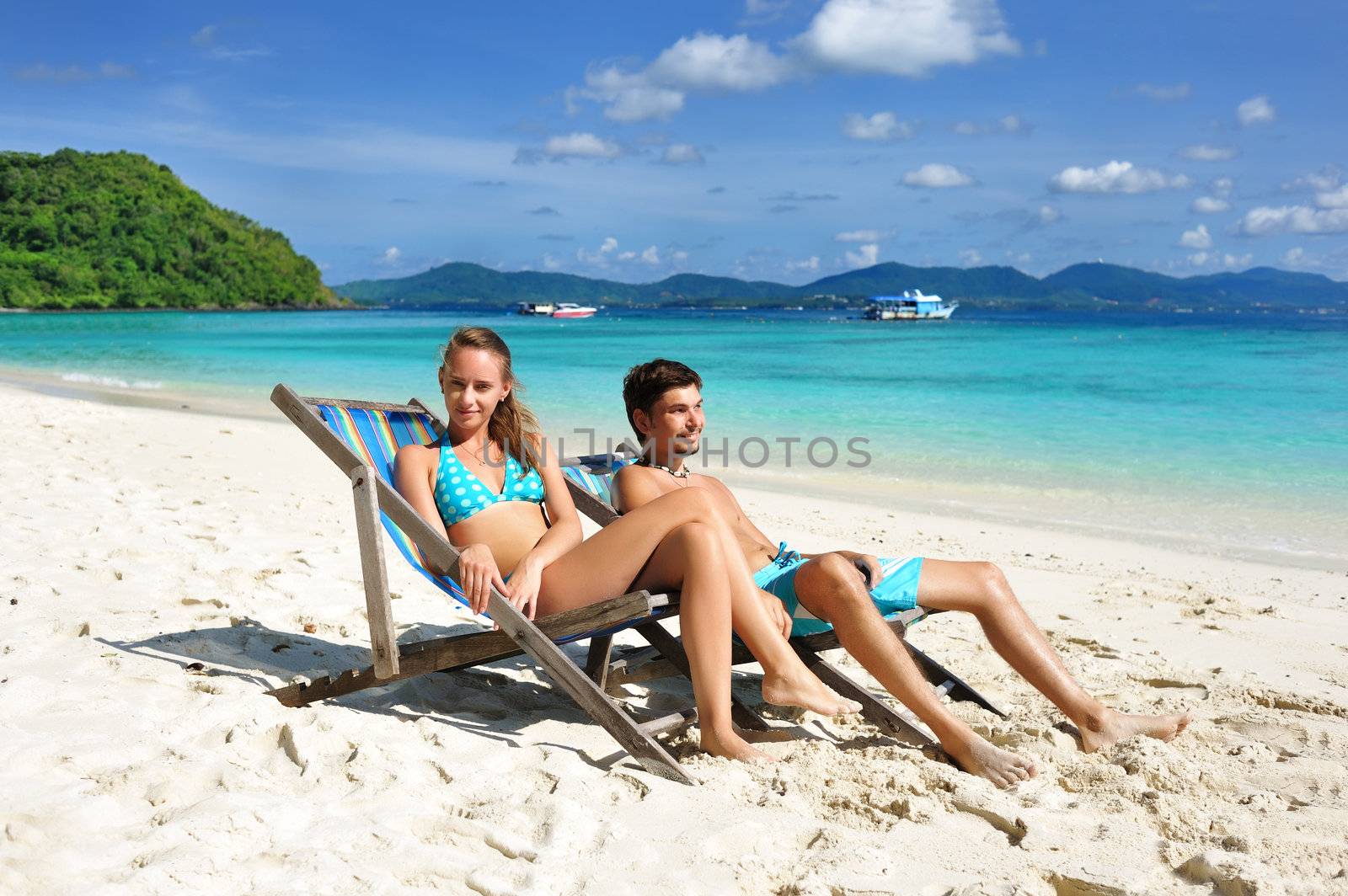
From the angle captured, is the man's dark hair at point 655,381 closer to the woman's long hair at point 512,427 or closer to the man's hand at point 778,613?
the woman's long hair at point 512,427

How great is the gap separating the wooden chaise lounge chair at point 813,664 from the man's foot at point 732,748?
0.22 metres

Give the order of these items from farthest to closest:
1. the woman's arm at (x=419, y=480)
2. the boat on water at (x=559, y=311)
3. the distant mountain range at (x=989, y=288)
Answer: the distant mountain range at (x=989, y=288)
the boat on water at (x=559, y=311)
the woman's arm at (x=419, y=480)

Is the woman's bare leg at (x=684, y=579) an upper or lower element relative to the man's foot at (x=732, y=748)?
upper

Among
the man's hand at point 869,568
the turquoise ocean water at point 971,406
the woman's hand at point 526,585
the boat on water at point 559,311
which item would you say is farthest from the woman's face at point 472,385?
the boat on water at point 559,311

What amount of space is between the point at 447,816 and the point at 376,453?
4.26 feet

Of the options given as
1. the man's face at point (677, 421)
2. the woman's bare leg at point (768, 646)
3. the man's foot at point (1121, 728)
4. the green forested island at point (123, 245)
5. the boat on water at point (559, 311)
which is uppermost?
the green forested island at point (123, 245)

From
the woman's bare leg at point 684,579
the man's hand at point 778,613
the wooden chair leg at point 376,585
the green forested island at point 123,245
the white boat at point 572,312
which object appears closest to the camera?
the woman's bare leg at point 684,579

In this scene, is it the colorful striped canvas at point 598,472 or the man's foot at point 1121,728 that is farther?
the colorful striped canvas at point 598,472

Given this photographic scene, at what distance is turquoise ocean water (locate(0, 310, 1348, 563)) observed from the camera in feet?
27.0

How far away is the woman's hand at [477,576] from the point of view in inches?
108

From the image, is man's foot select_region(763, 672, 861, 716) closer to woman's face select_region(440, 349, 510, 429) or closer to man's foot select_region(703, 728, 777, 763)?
man's foot select_region(703, 728, 777, 763)

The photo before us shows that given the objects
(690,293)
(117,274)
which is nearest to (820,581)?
(117,274)

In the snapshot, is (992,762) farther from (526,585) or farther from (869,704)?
(526,585)

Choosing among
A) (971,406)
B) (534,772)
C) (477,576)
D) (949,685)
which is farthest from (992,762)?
(971,406)
